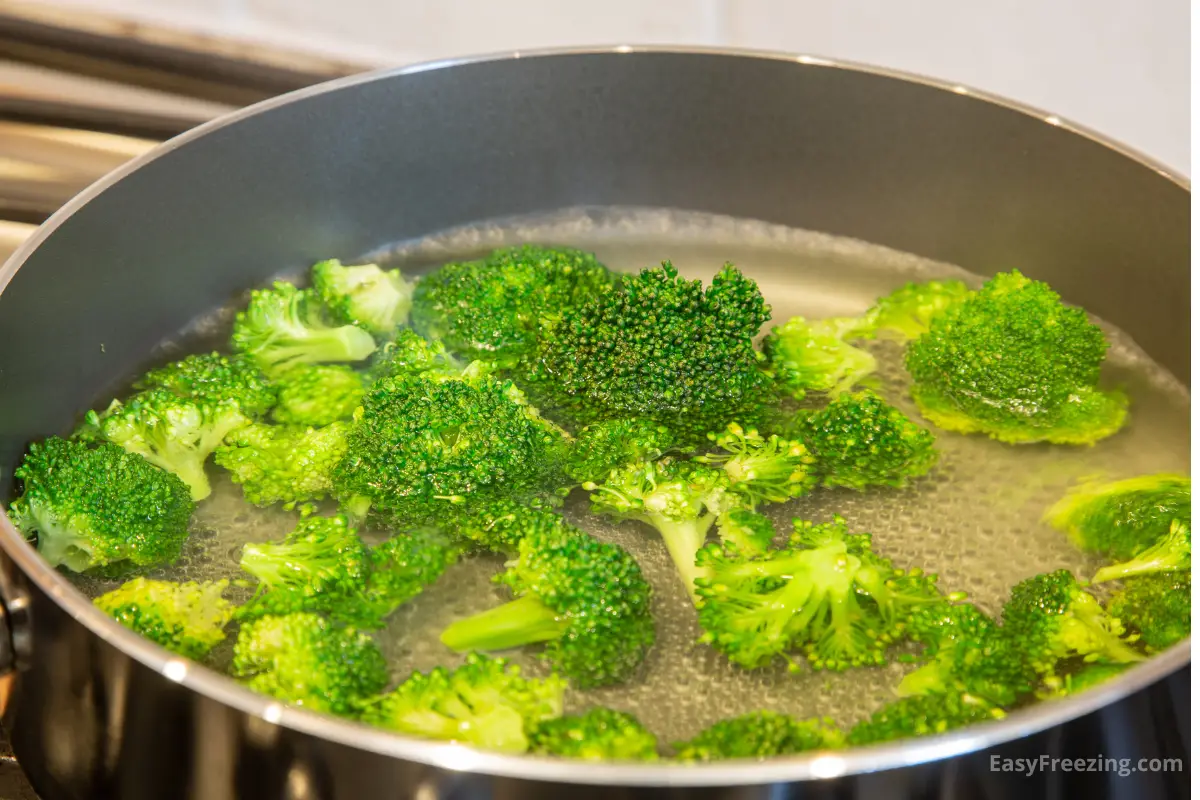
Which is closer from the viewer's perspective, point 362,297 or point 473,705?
point 473,705

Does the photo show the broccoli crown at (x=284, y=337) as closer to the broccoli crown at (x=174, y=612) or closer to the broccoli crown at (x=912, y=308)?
the broccoli crown at (x=174, y=612)

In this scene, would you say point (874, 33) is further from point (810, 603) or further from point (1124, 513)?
point (810, 603)

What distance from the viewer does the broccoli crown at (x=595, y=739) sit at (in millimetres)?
725

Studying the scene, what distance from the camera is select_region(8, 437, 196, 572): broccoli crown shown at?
0.93 metres

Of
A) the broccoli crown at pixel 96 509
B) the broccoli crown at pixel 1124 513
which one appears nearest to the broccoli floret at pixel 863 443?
the broccoli crown at pixel 1124 513

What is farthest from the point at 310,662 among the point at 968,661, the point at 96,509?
the point at 968,661

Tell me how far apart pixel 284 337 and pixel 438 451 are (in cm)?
31

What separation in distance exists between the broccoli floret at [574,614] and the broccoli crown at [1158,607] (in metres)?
0.38

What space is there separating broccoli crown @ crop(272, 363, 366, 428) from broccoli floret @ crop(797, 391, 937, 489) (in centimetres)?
44

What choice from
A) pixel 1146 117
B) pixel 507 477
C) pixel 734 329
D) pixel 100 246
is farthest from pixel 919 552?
pixel 100 246

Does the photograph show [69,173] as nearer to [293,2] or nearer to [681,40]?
[293,2]

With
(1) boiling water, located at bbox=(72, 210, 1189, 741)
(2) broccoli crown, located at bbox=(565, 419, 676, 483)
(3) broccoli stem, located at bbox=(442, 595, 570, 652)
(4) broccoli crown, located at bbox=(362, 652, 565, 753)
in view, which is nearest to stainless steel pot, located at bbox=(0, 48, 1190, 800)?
(1) boiling water, located at bbox=(72, 210, 1189, 741)

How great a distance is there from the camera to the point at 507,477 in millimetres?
968

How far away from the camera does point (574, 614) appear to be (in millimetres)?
840
